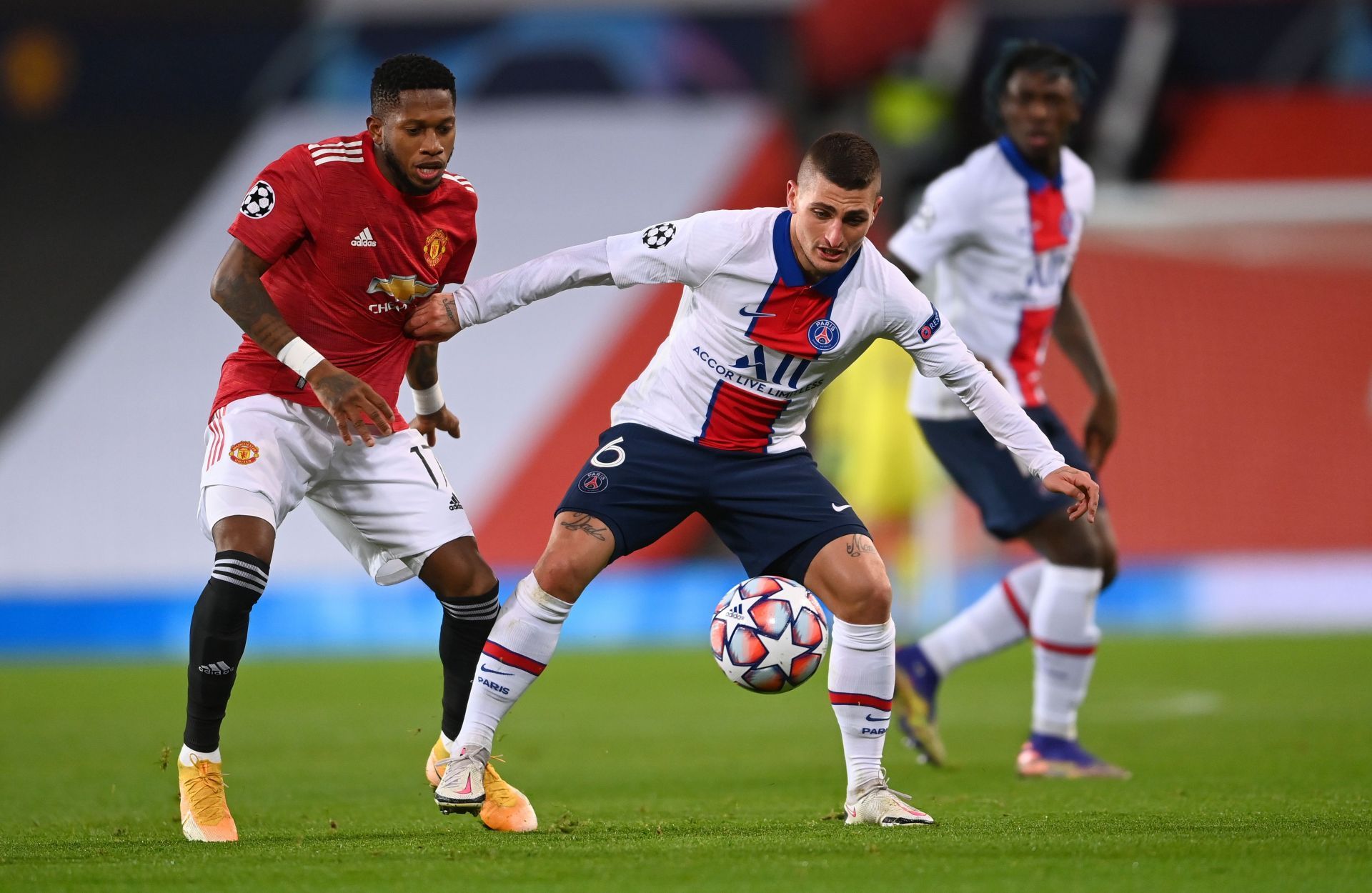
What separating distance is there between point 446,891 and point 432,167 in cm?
225

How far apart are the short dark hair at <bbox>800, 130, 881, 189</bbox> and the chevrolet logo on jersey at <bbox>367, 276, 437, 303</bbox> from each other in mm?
1297

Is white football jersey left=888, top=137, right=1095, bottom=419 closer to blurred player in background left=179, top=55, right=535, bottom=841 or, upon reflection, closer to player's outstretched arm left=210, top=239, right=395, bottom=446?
blurred player in background left=179, top=55, right=535, bottom=841

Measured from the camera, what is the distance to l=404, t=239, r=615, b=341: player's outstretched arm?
507 centimetres

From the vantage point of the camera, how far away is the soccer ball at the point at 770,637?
5.05m

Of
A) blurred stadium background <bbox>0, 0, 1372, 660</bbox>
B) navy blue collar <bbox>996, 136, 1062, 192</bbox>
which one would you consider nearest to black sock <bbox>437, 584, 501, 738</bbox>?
navy blue collar <bbox>996, 136, 1062, 192</bbox>

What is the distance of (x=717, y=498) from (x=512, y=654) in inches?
30.3

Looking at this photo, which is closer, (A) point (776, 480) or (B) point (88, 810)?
(A) point (776, 480)

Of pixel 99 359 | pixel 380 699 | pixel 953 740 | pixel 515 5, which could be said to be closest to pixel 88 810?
pixel 953 740

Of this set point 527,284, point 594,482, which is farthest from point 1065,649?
point 527,284

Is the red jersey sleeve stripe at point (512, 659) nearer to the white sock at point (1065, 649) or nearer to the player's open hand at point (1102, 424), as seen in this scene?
the white sock at point (1065, 649)

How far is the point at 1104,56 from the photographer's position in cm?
2042

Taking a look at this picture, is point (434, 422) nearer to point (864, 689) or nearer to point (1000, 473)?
point (864, 689)

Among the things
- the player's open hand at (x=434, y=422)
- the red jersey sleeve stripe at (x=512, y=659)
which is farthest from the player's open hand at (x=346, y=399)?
the player's open hand at (x=434, y=422)

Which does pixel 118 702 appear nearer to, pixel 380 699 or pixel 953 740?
pixel 380 699
